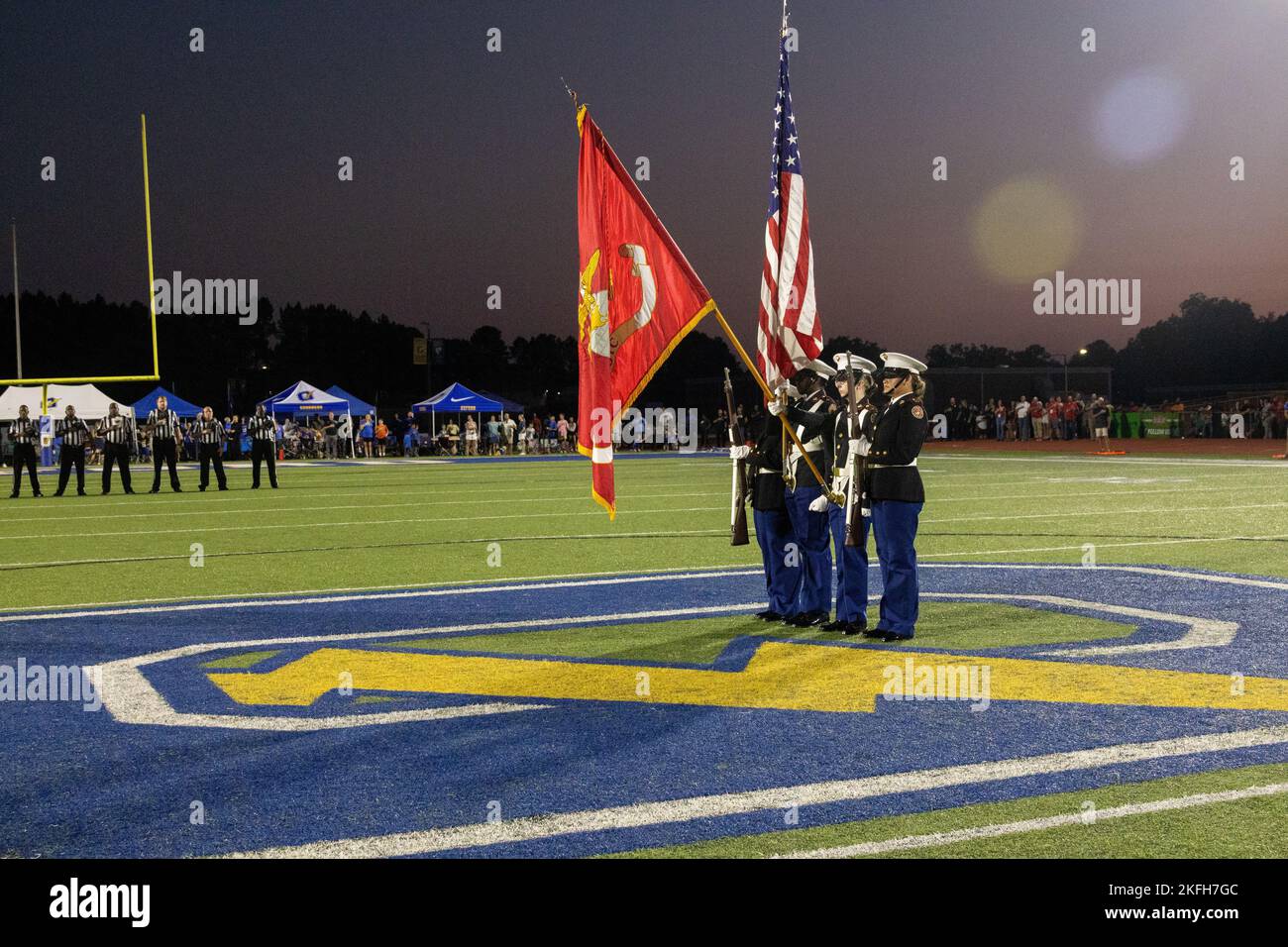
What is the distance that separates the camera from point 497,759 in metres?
5.12

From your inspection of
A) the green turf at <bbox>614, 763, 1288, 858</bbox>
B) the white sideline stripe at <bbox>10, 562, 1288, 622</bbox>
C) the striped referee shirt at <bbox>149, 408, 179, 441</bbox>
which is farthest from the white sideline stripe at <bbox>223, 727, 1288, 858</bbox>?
the striped referee shirt at <bbox>149, 408, 179, 441</bbox>

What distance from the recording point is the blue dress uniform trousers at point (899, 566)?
764cm

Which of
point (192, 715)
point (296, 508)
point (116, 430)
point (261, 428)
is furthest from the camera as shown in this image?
point (261, 428)

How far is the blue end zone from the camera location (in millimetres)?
4320

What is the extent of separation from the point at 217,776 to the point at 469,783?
1.07 meters

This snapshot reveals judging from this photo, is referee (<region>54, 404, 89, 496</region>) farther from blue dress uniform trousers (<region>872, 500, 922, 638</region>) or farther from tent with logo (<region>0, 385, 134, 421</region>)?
blue dress uniform trousers (<region>872, 500, 922, 638</region>)

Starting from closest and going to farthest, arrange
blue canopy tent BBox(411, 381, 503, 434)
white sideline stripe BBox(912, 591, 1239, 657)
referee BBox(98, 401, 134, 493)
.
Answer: white sideline stripe BBox(912, 591, 1239, 657) → referee BBox(98, 401, 134, 493) → blue canopy tent BBox(411, 381, 503, 434)

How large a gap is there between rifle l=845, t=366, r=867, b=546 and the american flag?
50 cm

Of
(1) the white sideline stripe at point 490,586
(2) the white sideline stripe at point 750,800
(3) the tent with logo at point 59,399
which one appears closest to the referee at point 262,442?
(1) the white sideline stripe at point 490,586

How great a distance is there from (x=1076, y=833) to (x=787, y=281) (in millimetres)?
4995

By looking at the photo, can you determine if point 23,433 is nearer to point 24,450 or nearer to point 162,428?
point 24,450

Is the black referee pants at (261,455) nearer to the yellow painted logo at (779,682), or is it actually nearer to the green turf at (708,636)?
the green turf at (708,636)

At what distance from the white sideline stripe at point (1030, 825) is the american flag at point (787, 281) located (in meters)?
4.21

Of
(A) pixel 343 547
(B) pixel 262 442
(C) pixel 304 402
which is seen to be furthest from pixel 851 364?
(C) pixel 304 402
